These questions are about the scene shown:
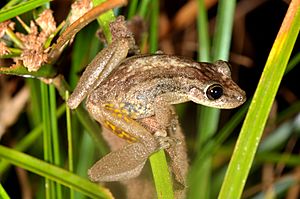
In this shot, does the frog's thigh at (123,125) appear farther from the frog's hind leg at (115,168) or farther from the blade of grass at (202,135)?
the blade of grass at (202,135)

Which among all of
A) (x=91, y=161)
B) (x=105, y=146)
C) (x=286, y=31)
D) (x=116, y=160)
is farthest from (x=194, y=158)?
(x=286, y=31)

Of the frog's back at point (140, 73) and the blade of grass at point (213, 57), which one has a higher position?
the frog's back at point (140, 73)

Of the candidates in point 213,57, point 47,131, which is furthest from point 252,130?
point 213,57

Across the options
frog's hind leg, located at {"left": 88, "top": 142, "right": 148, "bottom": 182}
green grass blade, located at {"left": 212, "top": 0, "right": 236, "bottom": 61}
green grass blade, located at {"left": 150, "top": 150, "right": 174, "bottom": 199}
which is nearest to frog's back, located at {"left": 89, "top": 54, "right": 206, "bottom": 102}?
frog's hind leg, located at {"left": 88, "top": 142, "right": 148, "bottom": 182}

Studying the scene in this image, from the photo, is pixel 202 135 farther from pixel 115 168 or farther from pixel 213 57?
pixel 115 168

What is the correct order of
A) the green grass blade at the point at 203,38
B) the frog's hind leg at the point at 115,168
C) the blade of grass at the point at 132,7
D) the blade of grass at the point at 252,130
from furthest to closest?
the green grass blade at the point at 203,38 → the blade of grass at the point at 132,7 → the frog's hind leg at the point at 115,168 → the blade of grass at the point at 252,130

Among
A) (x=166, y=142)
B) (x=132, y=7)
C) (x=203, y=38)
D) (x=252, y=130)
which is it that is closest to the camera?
(x=252, y=130)

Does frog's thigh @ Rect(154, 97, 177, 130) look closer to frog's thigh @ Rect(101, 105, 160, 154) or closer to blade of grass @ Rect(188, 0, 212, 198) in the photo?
frog's thigh @ Rect(101, 105, 160, 154)

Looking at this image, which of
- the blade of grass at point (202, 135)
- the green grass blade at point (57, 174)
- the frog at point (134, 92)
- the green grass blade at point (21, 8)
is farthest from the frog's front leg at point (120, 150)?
the blade of grass at point (202, 135)
